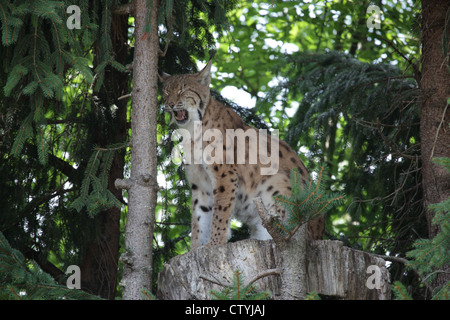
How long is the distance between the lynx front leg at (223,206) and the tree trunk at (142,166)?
1.38 metres

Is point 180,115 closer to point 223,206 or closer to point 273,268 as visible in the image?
point 223,206

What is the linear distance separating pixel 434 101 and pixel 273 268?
3.36 meters

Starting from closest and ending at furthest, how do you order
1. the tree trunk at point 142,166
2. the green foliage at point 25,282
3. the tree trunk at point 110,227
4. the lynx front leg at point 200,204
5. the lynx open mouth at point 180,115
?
the green foliage at point 25,282, the tree trunk at point 142,166, the lynx open mouth at point 180,115, the lynx front leg at point 200,204, the tree trunk at point 110,227

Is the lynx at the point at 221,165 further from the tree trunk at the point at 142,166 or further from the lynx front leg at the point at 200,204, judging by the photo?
the tree trunk at the point at 142,166

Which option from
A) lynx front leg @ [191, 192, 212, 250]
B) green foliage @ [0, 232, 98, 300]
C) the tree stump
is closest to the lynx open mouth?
lynx front leg @ [191, 192, 212, 250]

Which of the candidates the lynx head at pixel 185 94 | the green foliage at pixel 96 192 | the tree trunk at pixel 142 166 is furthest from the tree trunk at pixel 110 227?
the tree trunk at pixel 142 166

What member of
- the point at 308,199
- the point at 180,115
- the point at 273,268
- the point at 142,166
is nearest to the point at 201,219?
the point at 180,115

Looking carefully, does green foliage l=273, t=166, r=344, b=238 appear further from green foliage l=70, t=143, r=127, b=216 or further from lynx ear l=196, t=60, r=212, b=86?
lynx ear l=196, t=60, r=212, b=86

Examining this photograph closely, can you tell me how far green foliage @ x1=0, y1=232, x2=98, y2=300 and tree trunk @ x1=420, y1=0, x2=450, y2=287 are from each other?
4239mm

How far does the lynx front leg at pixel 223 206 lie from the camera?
7305 millimetres

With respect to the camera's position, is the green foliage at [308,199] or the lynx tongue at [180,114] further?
the lynx tongue at [180,114]

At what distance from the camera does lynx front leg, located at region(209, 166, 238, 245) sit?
7.30 meters
